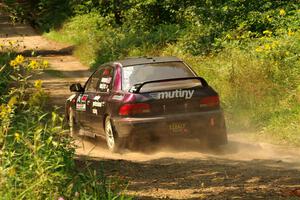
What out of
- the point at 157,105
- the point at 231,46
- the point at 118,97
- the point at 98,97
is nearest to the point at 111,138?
the point at 118,97

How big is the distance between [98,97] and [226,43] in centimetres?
780

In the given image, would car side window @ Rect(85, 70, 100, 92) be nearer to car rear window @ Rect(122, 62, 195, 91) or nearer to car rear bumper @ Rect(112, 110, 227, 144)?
car rear window @ Rect(122, 62, 195, 91)

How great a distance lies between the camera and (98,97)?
12617 mm

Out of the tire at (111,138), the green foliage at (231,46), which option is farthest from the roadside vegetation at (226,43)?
the tire at (111,138)

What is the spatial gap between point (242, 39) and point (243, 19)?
1.86 meters

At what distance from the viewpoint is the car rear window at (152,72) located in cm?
1180

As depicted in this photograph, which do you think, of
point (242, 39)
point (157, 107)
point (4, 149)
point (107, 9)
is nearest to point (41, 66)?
point (4, 149)

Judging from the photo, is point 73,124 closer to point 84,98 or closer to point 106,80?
point 84,98

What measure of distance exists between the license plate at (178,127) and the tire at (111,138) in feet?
2.91

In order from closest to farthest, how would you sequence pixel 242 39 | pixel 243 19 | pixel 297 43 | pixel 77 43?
pixel 297 43, pixel 242 39, pixel 243 19, pixel 77 43

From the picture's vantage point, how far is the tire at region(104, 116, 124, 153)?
459 inches

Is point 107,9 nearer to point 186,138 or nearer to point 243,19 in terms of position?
point 243,19

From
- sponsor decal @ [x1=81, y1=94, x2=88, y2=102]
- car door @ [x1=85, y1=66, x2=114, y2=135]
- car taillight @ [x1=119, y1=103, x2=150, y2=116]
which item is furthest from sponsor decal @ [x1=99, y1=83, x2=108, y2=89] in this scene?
car taillight @ [x1=119, y1=103, x2=150, y2=116]

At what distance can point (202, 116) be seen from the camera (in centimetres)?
1157
